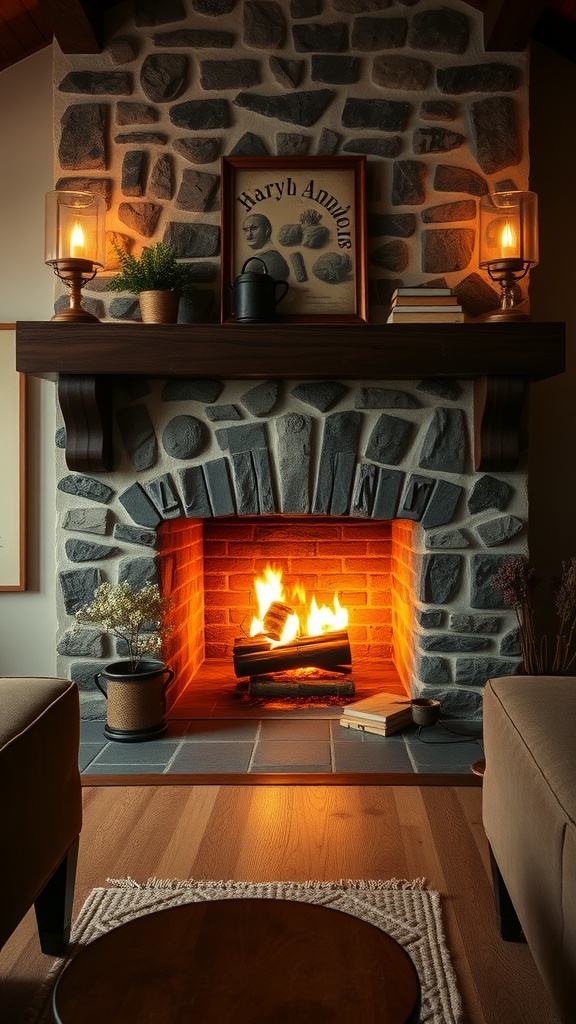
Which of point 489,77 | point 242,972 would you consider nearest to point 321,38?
point 489,77

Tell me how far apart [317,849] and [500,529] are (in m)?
1.58

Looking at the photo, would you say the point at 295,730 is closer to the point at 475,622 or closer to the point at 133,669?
the point at 133,669

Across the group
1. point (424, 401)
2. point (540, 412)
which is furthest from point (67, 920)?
point (540, 412)

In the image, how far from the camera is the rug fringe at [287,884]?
2.26m

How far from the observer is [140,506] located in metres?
3.62

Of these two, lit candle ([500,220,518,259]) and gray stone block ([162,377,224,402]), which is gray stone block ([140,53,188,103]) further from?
lit candle ([500,220,518,259])

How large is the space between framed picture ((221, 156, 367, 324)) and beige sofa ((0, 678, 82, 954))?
2039 mm

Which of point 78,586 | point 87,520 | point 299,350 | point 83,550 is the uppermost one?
point 299,350

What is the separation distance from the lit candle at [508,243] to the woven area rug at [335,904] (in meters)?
2.23

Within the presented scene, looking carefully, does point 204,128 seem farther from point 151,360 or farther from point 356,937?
point 356,937

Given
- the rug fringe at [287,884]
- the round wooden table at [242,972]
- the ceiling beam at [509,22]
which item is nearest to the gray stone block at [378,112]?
the ceiling beam at [509,22]

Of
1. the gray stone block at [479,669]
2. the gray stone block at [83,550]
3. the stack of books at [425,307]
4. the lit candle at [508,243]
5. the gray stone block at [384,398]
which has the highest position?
the lit candle at [508,243]

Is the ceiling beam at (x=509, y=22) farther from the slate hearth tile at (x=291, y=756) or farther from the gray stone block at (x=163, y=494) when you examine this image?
the slate hearth tile at (x=291, y=756)

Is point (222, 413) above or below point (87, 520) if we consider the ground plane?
above
